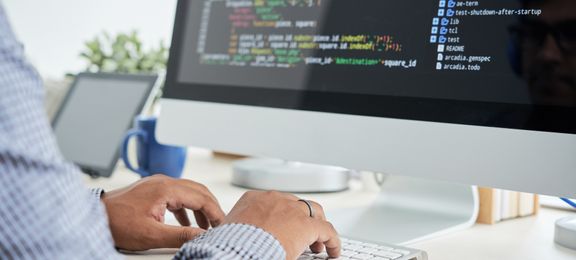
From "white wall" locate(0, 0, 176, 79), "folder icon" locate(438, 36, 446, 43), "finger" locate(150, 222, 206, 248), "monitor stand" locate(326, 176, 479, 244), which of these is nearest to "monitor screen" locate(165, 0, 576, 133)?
"folder icon" locate(438, 36, 446, 43)

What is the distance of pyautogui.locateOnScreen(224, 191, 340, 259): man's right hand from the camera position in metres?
0.54

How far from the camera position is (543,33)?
653 millimetres

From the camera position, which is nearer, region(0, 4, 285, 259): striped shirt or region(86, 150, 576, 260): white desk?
region(0, 4, 285, 259): striped shirt

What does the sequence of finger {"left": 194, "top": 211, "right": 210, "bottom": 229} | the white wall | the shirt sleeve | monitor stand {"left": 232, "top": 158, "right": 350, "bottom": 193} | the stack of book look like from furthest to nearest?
1. the white wall
2. monitor stand {"left": 232, "top": 158, "right": 350, "bottom": 193}
3. the stack of book
4. finger {"left": 194, "top": 211, "right": 210, "bottom": 229}
5. the shirt sleeve

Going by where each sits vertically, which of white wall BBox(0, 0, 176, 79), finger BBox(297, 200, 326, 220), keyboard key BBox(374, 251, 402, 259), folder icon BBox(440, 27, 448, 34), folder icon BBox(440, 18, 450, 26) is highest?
folder icon BBox(440, 18, 450, 26)

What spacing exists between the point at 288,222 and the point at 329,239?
0.14 ft

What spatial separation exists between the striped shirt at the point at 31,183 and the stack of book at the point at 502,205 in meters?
0.57

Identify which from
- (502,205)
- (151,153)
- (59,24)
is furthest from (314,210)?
(59,24)

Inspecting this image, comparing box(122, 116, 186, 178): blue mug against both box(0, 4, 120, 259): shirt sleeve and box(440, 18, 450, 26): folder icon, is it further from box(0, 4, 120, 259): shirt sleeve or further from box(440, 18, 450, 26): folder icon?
box(0, 4, 120, 259): shirt sleeve

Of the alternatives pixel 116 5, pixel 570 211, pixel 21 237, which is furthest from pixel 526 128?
pixel 116 5

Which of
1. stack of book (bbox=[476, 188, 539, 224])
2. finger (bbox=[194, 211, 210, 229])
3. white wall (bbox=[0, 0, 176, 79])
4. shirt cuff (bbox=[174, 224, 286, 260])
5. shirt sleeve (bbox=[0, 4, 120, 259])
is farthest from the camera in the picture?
white wall (bbox=[0, 0, 176, 79])

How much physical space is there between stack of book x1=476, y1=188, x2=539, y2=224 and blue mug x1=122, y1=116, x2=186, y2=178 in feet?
1.75

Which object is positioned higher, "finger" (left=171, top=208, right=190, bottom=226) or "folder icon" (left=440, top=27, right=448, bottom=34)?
"folder icon" (left=440, top=27, right=448, bottom=34)

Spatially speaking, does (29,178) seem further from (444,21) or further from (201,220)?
(444,21)
